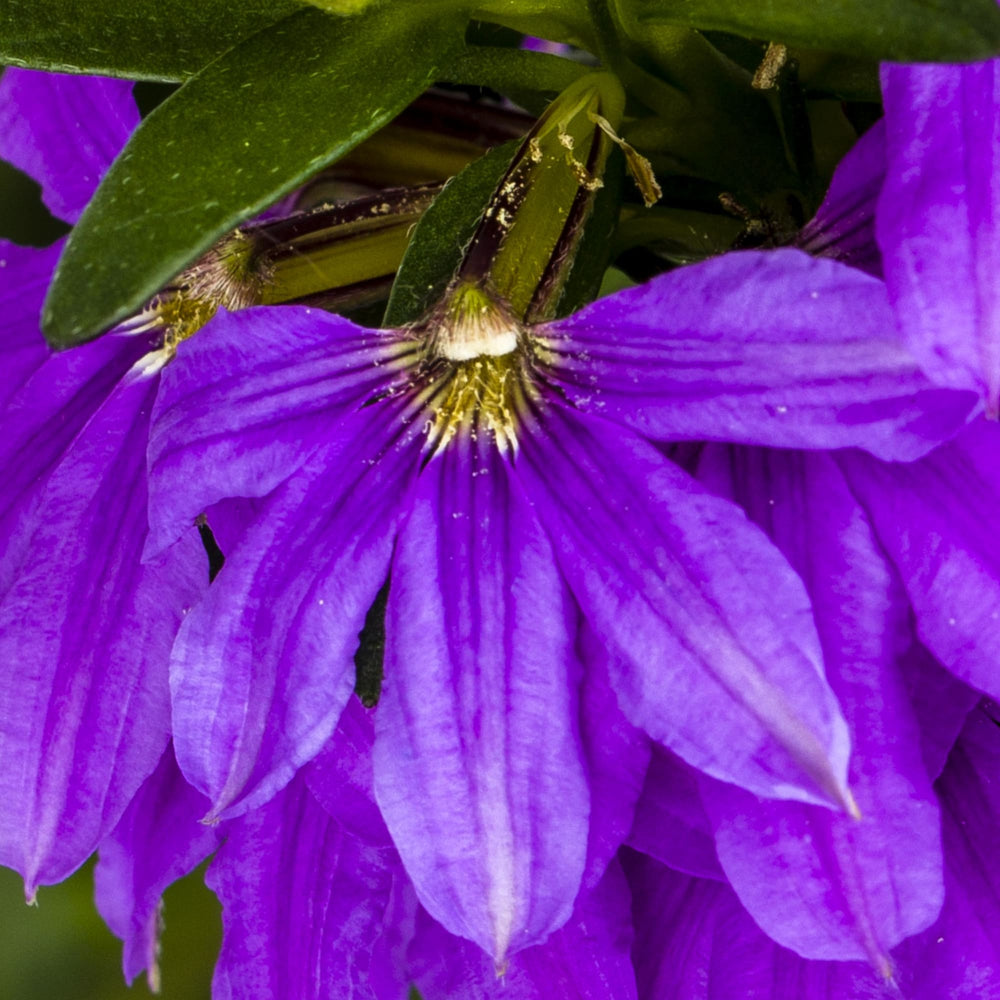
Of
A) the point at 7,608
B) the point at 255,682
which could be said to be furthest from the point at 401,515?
the point at 7,608

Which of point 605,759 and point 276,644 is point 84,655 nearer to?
point 276,644

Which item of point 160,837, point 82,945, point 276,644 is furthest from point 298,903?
point 82,945

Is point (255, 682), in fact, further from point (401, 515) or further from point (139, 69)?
point (139, 69)

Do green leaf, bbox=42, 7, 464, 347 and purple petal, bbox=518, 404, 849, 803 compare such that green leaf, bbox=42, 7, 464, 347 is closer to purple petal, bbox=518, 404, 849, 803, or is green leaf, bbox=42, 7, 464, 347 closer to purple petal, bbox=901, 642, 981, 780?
purple petal, bbox=518, 404, 849, 803

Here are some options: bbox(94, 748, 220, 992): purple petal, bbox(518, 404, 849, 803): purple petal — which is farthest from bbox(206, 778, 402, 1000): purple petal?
bbox(518, 404, 849, 803): purple petal

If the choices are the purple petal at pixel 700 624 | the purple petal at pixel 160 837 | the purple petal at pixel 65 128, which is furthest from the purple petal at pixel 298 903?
the purple petal at pixel 65 128

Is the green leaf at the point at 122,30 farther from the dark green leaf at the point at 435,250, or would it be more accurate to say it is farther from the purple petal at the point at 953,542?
the purple petal at the point at 953,542

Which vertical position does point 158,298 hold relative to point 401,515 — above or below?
above
